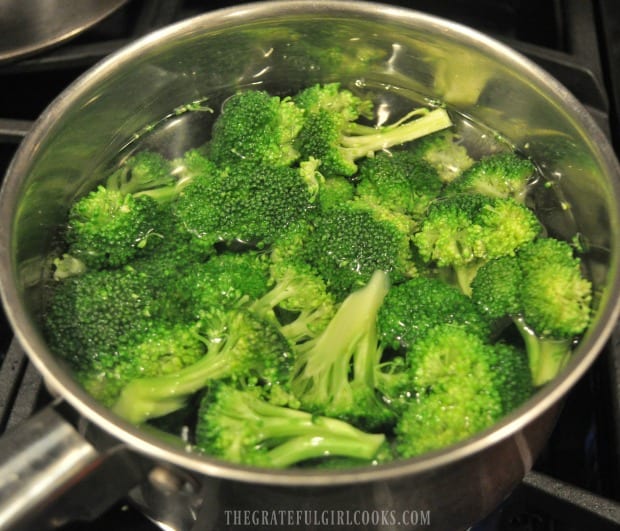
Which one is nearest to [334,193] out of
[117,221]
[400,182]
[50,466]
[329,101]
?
[400,182]

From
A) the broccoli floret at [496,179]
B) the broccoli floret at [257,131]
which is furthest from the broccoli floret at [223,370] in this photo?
the broccoli floret at [496,179]

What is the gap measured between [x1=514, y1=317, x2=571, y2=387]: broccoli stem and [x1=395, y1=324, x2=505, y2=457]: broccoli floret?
65 millimetres

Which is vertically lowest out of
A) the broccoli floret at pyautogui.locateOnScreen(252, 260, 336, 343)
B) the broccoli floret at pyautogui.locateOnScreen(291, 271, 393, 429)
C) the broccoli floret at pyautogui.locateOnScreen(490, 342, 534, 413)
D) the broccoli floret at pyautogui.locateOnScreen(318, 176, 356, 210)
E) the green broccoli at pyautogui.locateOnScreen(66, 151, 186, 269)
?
the broccoli floret at pyautogui.locateOnScreen(490, 342, 534, 413)

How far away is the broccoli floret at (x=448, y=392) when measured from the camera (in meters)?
0.84

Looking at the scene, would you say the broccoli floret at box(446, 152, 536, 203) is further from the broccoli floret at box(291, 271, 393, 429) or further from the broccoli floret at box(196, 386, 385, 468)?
the broccoli floret at box(196, 386, 385, 468)

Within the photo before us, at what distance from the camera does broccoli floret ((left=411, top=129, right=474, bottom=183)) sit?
120 centimetres

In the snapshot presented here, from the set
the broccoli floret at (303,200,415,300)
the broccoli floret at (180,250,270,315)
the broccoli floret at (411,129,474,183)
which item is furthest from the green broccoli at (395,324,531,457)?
the broccoli floret at (411,129,474,183)

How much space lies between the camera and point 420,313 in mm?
953

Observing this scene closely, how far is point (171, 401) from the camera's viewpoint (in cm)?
89

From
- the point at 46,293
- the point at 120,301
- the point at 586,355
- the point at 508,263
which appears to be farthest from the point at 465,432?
the point at 46,293

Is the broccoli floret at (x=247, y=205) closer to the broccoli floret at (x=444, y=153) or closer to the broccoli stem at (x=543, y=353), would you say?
the broccoli floret at (x=444, y=153)

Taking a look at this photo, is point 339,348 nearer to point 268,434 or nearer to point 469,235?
point 268,434

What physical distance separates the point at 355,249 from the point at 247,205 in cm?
20

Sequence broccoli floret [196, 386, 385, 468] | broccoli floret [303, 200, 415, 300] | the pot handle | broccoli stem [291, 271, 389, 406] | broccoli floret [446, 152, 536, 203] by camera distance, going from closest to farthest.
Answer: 1. the pot handle
2. broccoli floret [196, 386, 385, 468]
3. broccoli stem [291, 271, 389, 406]
4. broccoli floret [303, 200, 415, 300]
5. broccoli floret [446, 152, 536, 203]
